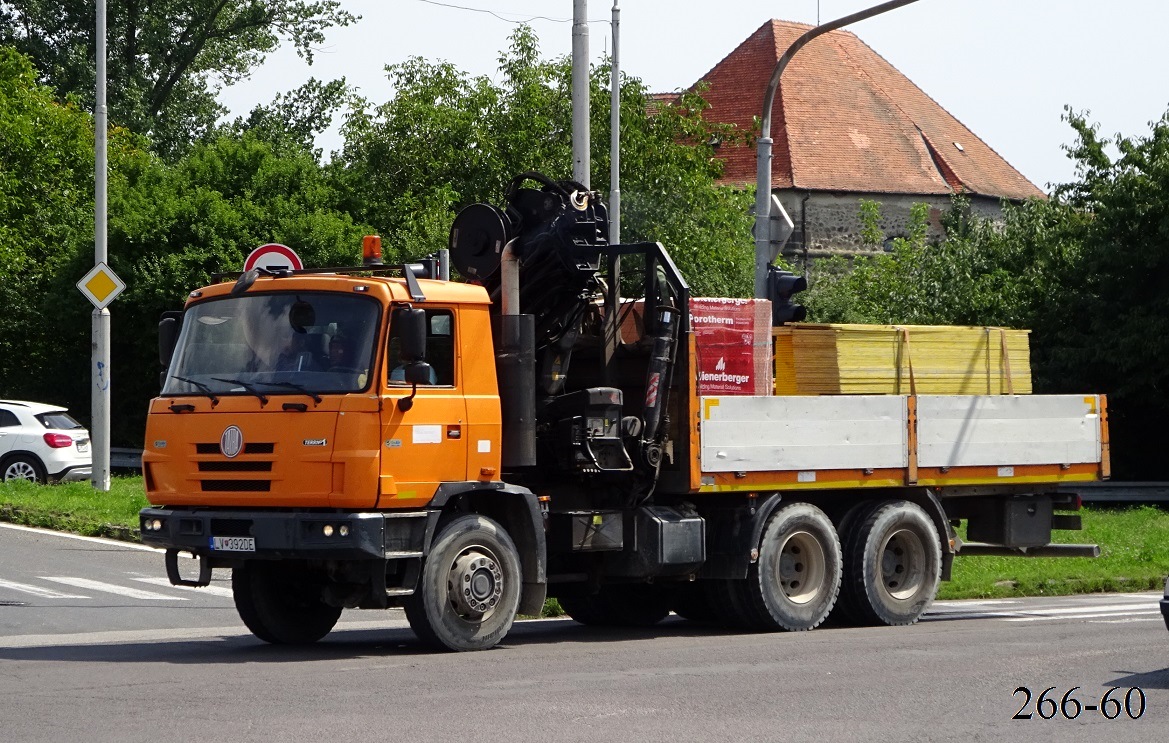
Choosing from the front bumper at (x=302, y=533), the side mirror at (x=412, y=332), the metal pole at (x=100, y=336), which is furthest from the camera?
the metal pole at (x=100, y=336)

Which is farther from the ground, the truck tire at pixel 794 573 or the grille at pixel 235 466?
the grille at pixel 235 466

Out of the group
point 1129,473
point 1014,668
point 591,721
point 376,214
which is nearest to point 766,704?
point 591,721

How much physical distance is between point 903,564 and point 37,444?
61.2 feet

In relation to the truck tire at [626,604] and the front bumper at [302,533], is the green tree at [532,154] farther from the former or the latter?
the front bumper at [302,533]

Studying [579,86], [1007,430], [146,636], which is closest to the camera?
[146,636]

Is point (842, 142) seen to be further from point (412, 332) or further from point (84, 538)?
point (412, 332)

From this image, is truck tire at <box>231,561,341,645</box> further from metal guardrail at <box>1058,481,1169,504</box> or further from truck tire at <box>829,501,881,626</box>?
metal guardrail at <box>1058,481,1169,504</box>

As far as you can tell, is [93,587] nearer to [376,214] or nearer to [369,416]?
[369,416]

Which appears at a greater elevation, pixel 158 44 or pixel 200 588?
pixel 158 44

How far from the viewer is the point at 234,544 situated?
11516 mm

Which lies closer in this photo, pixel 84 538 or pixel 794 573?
pixel 794 573

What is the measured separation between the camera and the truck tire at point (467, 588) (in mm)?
11578

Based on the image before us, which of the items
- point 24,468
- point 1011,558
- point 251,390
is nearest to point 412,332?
point 251,390

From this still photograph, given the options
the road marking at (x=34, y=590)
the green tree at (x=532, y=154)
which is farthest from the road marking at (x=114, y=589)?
the green tree at (x=532, y=154)
